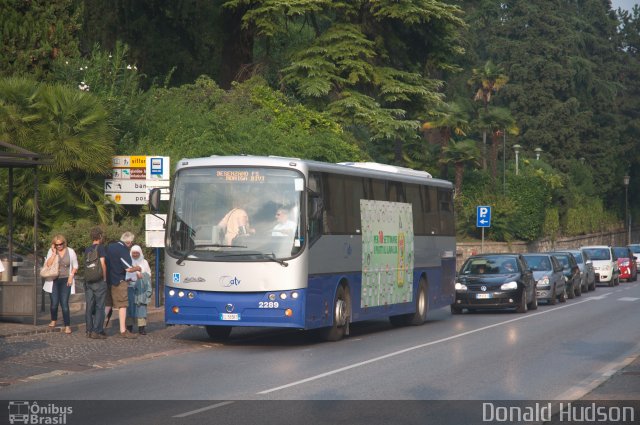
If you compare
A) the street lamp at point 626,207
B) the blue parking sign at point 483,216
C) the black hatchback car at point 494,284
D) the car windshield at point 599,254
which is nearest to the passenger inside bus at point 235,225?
the black hatchback car at point 494,284

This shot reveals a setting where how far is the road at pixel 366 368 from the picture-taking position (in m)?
13.8

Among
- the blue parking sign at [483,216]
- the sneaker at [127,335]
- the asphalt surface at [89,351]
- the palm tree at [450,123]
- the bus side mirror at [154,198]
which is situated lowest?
the asphalt surface at [89,351]

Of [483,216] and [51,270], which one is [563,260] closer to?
[483,216]

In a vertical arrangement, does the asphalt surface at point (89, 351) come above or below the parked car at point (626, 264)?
below

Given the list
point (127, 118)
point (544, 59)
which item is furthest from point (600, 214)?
point (127, 118)

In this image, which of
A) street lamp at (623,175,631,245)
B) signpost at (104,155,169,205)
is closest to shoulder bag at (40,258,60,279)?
signpost at (104,155,169,205)

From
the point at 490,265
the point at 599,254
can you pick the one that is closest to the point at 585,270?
the point at 599,254

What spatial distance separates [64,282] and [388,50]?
70.1 ft

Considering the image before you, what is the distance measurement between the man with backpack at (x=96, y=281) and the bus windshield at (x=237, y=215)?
1.25 m

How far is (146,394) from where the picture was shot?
13.8 metres

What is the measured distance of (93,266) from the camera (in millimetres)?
20594

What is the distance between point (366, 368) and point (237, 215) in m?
4.55

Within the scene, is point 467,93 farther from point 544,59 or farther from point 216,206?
point 216,206

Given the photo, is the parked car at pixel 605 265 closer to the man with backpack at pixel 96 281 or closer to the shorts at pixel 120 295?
the shorts at pixel 120 295
